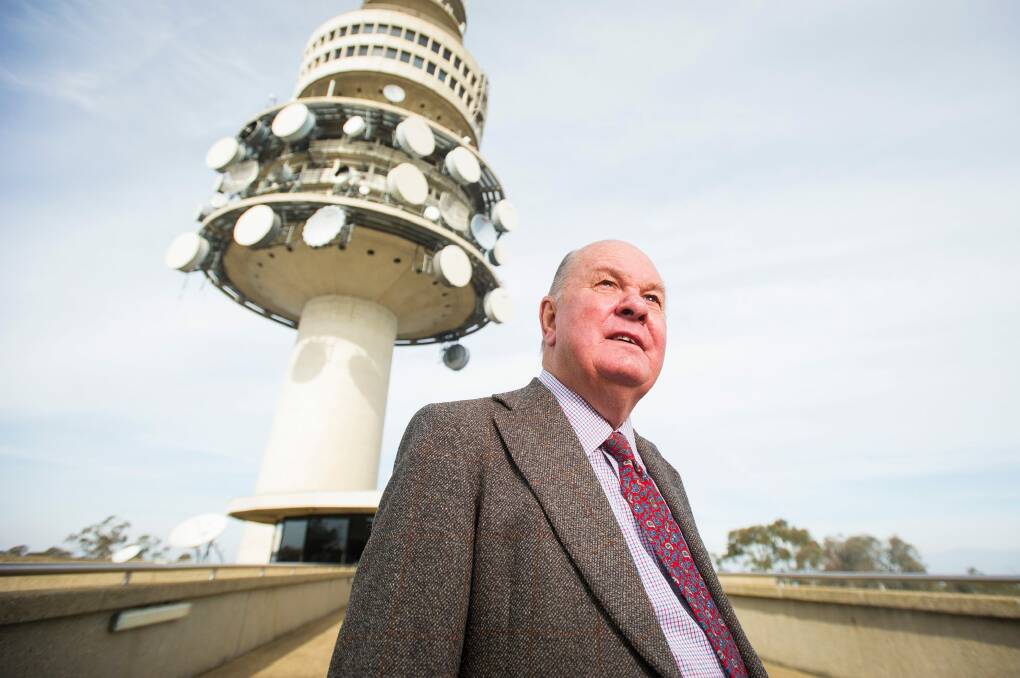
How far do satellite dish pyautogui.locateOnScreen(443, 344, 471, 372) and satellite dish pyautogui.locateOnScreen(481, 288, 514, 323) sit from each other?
4.84 meters

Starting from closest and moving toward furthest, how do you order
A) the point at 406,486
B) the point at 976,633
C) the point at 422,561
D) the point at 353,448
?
1. the point at 422,561
2. the point at 406,486
3. the point at 976,633
4. the point at 353,448

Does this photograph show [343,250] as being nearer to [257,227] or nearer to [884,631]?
[257,227]

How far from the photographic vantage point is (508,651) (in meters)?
1.58

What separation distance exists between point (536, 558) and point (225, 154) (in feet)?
83.4

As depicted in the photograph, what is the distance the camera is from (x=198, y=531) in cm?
1608

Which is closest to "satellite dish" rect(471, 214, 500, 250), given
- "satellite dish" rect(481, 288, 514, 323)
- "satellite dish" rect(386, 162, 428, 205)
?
"satellite dish" rect(481, 288, 514, 323)

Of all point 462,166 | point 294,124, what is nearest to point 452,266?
point 462,166

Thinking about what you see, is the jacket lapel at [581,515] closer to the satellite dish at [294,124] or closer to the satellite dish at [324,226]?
the satellite dish at [324,226]

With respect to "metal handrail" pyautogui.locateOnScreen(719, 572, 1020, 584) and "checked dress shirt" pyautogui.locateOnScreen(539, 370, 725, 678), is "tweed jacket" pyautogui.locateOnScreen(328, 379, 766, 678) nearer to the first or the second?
"checked dress shirt" pyautogui.locateOnScreen(539, 370, 725, 678)

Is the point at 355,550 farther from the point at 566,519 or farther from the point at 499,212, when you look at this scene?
the point at 566,519

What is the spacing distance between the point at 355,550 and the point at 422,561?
19.7 meters

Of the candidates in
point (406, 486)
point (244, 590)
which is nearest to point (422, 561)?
point (406, 486)

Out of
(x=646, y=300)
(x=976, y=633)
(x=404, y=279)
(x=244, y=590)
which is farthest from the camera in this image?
(x=404, y=279)

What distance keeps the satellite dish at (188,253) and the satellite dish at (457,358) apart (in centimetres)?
1262
